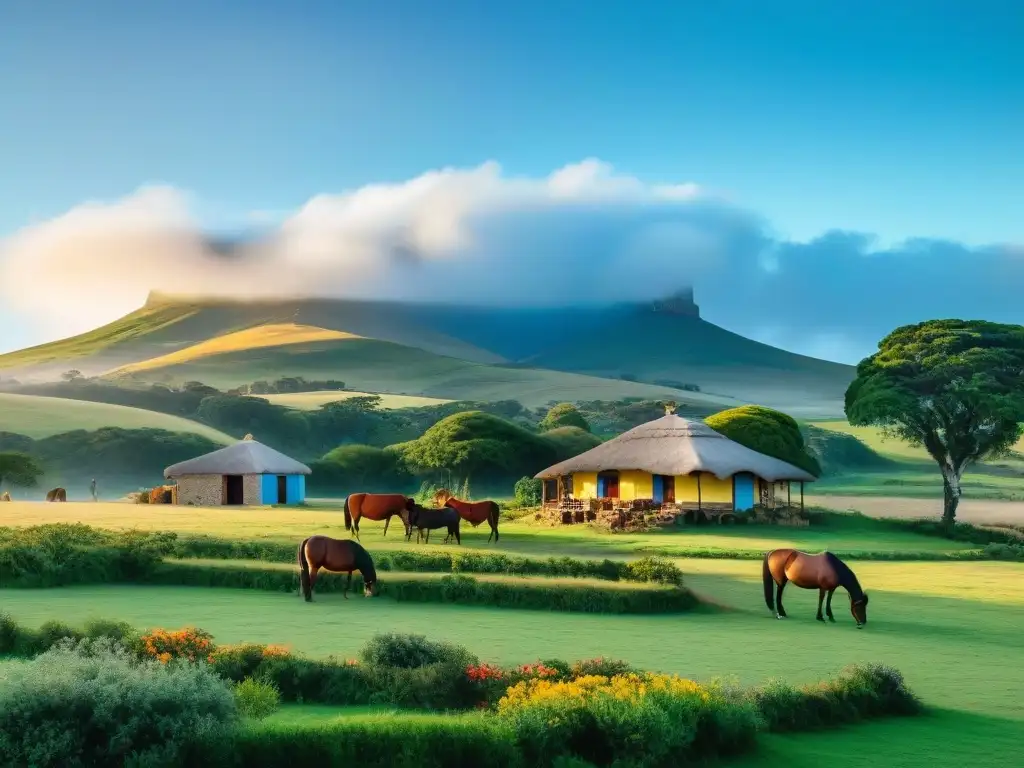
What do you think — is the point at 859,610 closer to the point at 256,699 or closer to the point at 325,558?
the point at 325,558

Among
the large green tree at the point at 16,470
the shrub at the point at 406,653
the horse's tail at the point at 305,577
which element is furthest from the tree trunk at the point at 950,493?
the large green tree at the point at 16,470

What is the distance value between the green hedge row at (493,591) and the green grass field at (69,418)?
76.9m

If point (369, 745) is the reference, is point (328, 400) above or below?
above

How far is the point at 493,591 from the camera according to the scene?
886 inches

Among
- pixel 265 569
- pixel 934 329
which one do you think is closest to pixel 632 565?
pixel 265 569

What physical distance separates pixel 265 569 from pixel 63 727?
16041 millimetres

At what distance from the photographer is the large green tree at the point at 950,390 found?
48.8 m

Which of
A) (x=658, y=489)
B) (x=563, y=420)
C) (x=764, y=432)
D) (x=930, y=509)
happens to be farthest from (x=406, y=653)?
(x=563, y=420)

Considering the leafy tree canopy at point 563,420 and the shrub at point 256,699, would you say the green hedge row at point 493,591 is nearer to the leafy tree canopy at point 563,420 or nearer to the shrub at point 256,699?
the shrub at point 256,699

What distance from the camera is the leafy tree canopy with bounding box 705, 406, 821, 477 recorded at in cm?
5859

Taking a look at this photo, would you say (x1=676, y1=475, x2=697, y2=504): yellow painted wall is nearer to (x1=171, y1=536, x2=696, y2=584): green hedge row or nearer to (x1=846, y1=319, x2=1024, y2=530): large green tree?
(x1=846, y1=319, x2=1024, y2=530): large green tree

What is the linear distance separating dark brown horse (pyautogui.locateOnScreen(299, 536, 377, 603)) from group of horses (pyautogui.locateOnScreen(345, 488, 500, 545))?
12.0 meters

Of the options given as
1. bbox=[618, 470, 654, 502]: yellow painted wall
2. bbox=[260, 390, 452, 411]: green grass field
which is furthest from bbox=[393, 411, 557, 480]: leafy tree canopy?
bbox=[260, 390, 452, 411]: green grass field

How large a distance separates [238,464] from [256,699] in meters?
49.9
